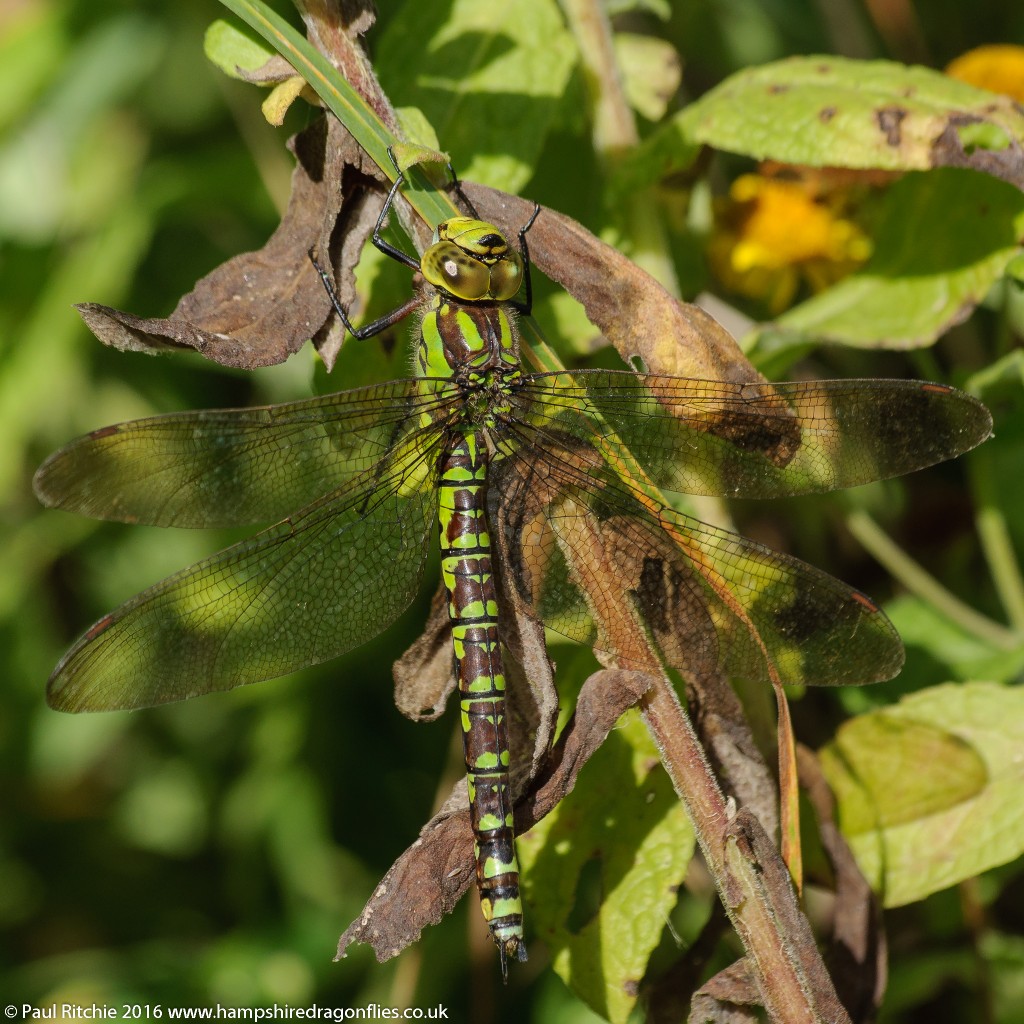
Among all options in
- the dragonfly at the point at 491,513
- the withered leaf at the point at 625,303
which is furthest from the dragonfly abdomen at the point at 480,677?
the withered leaf at the point at 625,303

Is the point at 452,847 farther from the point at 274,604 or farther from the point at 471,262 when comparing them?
the point at 471,262

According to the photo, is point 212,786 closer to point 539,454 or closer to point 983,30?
point 539,454

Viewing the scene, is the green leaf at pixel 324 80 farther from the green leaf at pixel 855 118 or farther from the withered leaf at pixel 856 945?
the withered leaf at pixel 856 945

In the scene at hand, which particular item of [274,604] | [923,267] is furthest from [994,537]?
[274,604]

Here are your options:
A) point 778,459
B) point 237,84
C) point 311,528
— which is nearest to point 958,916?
point 778,459

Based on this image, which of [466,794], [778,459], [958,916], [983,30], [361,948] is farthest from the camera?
[983,30]

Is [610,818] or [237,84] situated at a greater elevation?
[237,84]

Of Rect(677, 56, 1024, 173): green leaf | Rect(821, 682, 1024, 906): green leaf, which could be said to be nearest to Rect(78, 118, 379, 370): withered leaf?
Rect(677, 56, 1024, 173): green leaf

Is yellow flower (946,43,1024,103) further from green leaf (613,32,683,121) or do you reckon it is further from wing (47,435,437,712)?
wing (47,435,437,712)
